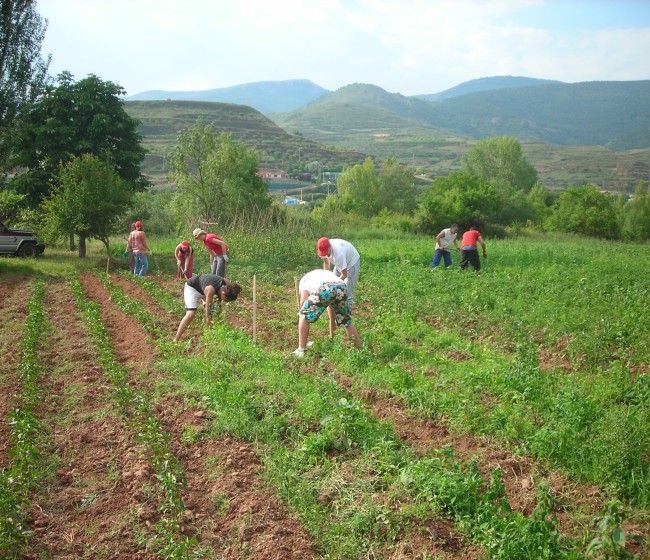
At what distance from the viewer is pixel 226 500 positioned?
494 cm

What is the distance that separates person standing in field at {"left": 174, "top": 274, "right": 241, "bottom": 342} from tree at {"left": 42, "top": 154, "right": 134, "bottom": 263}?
31.4 ft

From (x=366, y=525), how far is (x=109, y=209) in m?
15.7

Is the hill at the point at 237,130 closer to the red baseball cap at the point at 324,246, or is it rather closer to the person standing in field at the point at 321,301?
the red baseball cap at the point at 324,246

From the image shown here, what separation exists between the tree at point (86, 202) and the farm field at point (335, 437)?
7801 millimetres

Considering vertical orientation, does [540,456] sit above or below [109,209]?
below

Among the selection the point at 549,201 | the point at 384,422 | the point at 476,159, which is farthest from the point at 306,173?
the point at 384,422

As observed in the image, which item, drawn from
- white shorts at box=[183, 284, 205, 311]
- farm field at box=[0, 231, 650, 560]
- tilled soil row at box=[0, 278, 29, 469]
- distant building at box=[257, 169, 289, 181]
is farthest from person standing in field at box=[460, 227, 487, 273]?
distant building at box=[257, 169, 289, 181]

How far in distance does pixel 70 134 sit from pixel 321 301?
53.9ft

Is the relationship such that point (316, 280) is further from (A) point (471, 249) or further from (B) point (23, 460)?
(A) point (471, 249)

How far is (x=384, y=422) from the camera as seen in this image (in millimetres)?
5977

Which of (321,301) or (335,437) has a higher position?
(321,301)

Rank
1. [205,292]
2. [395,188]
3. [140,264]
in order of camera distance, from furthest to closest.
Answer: [395,188], [140,264], [205,292]

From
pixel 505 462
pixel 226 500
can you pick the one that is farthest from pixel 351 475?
pixel 505 462

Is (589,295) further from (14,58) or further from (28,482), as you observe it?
(14,58)
